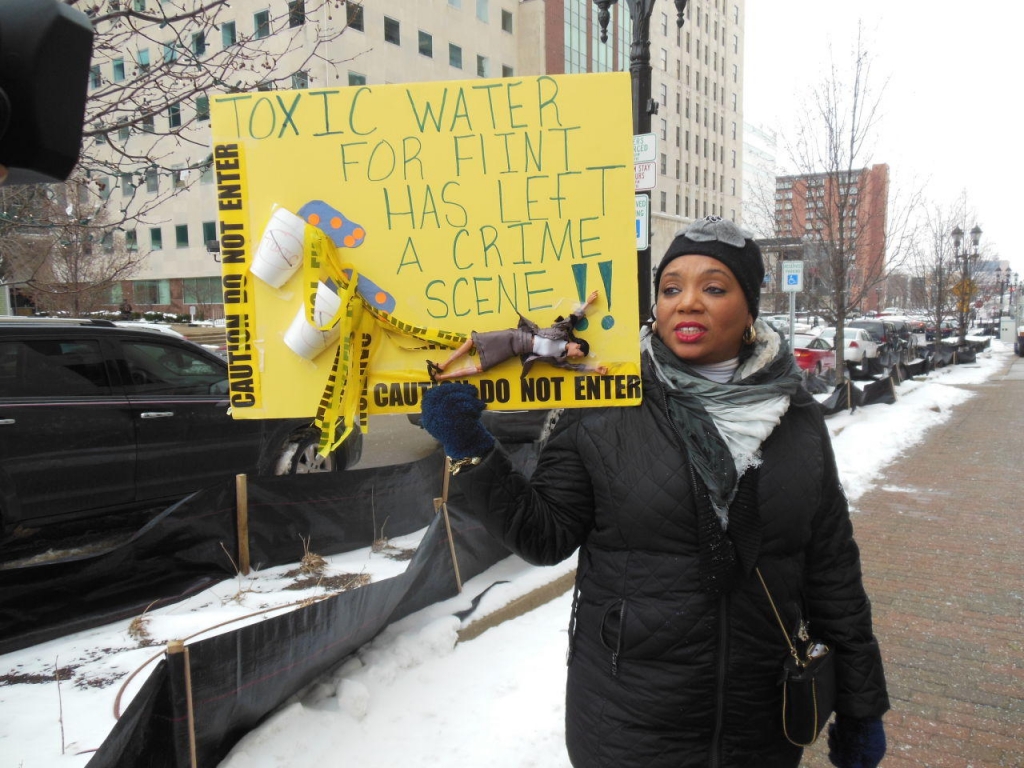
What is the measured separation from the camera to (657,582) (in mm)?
1798

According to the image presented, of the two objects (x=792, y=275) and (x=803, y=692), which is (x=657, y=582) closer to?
(x=803, y=692)

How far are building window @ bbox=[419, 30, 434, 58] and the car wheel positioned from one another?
4026cm

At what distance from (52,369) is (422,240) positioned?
5.02 metres

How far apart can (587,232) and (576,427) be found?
0.50 metres

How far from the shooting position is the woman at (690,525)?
5.83 feet

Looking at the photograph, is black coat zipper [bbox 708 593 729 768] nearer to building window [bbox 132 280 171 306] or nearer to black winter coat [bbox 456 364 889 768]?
black winter coat [bbox 456 364 889 768]

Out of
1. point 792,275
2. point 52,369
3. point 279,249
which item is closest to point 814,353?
point 792,275

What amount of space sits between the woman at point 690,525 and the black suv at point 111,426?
4.89 metres

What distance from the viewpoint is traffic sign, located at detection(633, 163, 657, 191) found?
21.9ft

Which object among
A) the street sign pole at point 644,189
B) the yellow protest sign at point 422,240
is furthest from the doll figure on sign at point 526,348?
the street sign pole at point 644,189

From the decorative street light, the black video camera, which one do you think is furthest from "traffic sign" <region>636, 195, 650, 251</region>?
the decorative street light

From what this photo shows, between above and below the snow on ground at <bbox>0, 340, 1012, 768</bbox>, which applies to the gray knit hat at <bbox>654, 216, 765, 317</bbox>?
above

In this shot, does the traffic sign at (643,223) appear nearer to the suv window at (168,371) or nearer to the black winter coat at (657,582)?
the suv window at (168,371)

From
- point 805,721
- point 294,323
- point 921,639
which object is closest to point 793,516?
point 805,721
